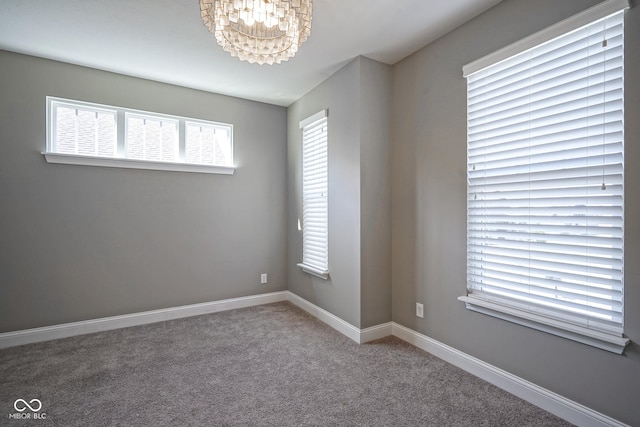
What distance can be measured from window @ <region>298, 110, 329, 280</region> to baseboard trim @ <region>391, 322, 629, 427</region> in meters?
1.25

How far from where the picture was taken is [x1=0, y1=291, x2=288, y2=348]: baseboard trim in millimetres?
2774

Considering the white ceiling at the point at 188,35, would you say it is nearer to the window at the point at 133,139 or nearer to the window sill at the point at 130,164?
the window at the point at 133,139

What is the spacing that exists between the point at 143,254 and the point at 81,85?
1804mm

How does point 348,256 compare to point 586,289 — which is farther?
point 348,256

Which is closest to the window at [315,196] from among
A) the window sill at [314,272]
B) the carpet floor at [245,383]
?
the window sill at [314,272]

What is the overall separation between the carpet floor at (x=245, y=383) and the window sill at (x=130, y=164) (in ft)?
5.61

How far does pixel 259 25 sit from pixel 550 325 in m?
2.39

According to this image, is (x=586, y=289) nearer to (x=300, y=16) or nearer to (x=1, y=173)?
(x=300, y=16)

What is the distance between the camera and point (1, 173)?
106 inches

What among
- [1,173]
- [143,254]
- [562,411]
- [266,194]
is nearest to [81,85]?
[1,173]

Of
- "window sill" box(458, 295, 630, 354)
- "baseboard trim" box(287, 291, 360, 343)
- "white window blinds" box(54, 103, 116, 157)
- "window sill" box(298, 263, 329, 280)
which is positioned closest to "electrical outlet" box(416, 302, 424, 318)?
"window sill" box(458, 295, 630, 354)

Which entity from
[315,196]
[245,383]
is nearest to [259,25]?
[315,196]

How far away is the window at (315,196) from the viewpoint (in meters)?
3.33

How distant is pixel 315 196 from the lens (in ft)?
11.6
